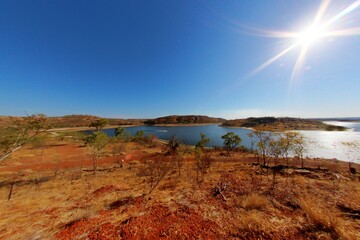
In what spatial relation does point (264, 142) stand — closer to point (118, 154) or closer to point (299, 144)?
point (299, 144)

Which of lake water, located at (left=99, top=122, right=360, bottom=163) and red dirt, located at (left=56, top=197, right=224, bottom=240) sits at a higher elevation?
red dirt, located at (left=56, top=197, right=224, bottom=240)

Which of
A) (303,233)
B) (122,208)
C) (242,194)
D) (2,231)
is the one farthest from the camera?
(242,194)

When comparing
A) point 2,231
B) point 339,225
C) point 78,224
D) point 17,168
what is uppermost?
point 339,225

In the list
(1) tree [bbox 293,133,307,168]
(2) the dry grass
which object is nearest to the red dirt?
(2) the dry grass

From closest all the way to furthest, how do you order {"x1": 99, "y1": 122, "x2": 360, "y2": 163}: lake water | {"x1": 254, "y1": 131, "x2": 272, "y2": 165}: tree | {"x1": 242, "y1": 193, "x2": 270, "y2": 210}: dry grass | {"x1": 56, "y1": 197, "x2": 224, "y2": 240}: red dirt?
{"x1": 56, "y1": 197, "x2": 224, "y2": 240}: red dirt
{"x1": 242, "y1": 193, "x2": 270, "y2": 210}: dry grass
{"x1": 254, "y1": 131, "x2": 272, "y2": 165}: tree
{"x1": 99, "y1": 122, "x2": 360, "y2": 163}: lake water

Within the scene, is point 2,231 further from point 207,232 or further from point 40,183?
point 40,183

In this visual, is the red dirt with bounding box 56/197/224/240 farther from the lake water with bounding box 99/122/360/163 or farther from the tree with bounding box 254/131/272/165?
the lake water with bounding box 99/122/360/163

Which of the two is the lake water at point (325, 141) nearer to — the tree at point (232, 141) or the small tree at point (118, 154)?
the tree at point (232, 141)

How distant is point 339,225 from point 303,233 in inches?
44.8

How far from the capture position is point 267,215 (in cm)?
559

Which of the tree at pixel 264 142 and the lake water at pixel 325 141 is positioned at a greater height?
the tree at pixel 264 142

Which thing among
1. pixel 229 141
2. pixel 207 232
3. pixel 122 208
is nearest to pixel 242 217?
pixel 207 232

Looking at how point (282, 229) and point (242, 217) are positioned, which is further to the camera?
point (242, 217)

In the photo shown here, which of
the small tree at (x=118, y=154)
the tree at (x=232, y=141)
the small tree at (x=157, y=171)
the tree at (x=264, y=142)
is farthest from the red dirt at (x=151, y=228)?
the tree at (x=232, y=141)
